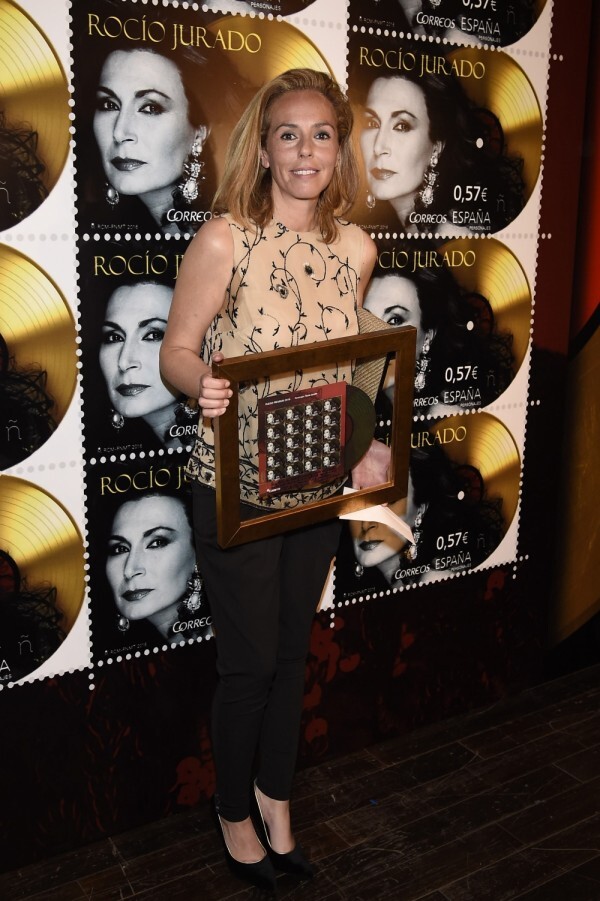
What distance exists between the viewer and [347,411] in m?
1.77

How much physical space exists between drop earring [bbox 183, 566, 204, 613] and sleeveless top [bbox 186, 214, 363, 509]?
1.32ft

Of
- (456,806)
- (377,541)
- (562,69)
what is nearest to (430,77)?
(562,69)

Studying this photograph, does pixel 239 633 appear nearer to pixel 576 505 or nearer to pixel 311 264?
pixel 311 264

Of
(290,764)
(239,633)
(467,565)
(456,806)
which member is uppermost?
(239,633)

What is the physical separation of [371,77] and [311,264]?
2.04ft

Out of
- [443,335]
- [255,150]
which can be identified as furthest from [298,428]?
[443,335]

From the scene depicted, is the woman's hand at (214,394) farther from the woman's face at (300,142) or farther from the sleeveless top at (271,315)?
the woman's face at (300,142)

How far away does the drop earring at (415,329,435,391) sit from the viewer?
2.30 m

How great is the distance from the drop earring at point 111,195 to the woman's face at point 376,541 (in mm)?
997

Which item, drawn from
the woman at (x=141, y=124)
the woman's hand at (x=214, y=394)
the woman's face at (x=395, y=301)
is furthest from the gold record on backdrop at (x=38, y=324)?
the woman's face at (x=395, y=301)

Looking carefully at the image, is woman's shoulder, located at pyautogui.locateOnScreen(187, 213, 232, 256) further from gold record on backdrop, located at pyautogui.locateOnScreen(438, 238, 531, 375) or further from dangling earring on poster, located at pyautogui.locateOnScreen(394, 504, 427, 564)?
dangling earring on poster, located at pyautogui.locateOnScreen(394, 504, 427, 564)

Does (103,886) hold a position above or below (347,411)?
below

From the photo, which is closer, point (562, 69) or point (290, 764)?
point (290, 764)

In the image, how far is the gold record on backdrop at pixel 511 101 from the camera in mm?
2236
